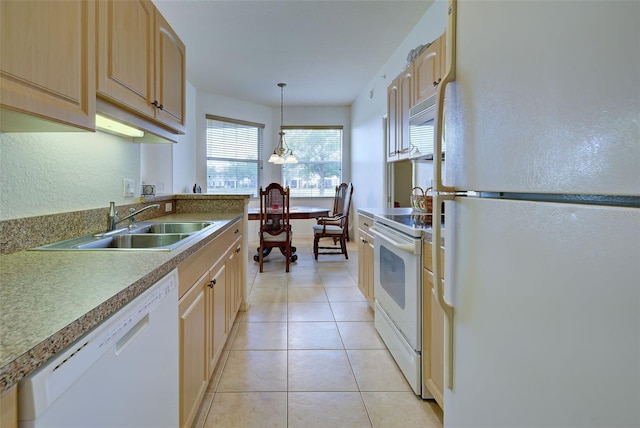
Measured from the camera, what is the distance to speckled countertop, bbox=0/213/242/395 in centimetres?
50

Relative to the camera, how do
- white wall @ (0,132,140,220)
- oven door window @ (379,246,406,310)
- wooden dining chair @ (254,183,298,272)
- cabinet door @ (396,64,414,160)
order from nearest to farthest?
white wall @ (0,132,140,220) → oven door window @ (379,246,406,310) → cabinet door @ (396,64,414,160) → wooden dining chair @ (254,183,298,272)

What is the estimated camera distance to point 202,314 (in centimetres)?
149

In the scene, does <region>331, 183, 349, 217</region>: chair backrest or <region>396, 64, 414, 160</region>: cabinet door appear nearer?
<region>396, 64, 414, 160</region>: cabinet door

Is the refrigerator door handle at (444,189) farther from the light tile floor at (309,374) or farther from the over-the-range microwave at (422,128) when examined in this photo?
the over-the-range microwave at (422,128)

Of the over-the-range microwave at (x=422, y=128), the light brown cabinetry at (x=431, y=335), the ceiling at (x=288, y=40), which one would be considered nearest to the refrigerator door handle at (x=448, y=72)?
the light brown cabinetry at (x=431, y=335)

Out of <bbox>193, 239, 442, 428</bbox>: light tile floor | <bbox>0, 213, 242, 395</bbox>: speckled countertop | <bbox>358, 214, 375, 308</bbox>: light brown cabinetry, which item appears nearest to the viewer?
<bbox>0, 213, 242, 395</bbox>: speckled countertop

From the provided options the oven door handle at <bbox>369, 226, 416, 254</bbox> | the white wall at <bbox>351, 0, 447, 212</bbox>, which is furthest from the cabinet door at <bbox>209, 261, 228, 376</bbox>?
the white wall at <bbox>351, 0, 447, 212</bbox>

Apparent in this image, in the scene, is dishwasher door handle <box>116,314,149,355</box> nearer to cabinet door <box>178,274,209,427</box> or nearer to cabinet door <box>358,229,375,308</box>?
cabinet door <box>178,274,209,427</box>

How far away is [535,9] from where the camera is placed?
0.66 metres

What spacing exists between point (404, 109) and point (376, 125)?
250cm

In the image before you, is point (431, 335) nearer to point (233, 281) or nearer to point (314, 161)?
point (233, 281)

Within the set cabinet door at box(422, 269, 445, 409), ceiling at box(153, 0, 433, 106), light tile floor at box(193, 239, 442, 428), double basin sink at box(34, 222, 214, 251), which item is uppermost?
ceiling at box(153, 0, 433, 106)

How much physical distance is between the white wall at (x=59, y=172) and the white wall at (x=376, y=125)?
2.46 metres

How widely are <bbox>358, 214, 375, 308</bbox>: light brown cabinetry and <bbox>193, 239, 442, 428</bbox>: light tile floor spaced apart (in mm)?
203
